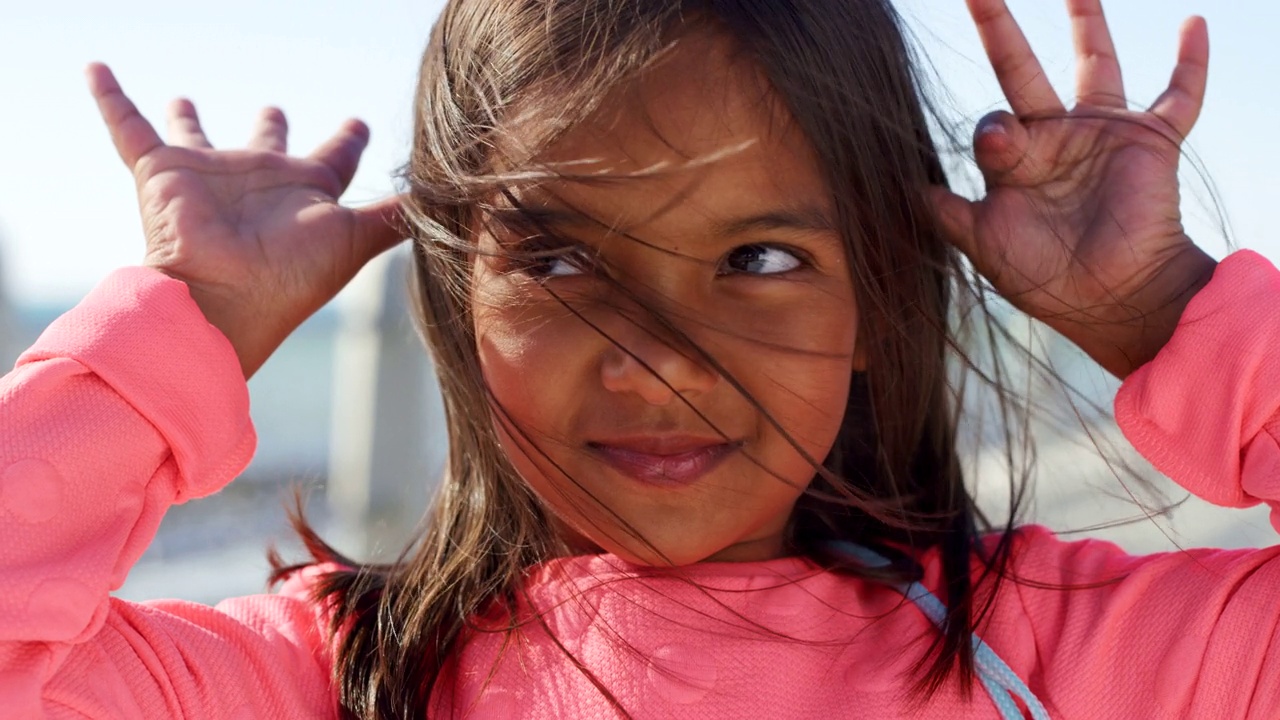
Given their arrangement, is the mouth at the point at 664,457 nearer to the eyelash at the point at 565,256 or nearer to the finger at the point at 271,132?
the eyelash at the point at 565,256

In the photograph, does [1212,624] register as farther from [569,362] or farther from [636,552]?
[569,362]

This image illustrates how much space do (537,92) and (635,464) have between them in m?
0.37

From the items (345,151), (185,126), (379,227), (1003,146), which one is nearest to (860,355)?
(1003,146)

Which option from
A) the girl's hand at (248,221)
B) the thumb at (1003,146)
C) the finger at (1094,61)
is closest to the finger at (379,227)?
the girl's hand at (248,221)

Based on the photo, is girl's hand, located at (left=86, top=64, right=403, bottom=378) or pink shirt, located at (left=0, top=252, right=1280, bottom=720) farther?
girl's hand, located at (left=86, top=64, right=403, bottom=378)

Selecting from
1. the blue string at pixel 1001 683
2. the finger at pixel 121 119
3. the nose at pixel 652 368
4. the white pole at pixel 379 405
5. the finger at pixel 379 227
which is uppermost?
the finger at pixel 121 119

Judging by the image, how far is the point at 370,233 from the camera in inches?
58.3

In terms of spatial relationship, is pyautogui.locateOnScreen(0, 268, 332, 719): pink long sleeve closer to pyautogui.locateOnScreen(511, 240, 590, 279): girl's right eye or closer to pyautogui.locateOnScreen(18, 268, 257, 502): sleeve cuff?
pyautogui.locateOnScreen(18, 268, 257, 502): sleeve cuff

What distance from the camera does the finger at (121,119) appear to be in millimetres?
1464

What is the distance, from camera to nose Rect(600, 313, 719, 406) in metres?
1.17

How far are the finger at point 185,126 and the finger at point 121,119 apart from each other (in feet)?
0.13

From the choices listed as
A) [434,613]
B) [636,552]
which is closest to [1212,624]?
[636,552]

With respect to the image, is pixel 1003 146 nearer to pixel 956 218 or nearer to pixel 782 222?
pixel 956 218

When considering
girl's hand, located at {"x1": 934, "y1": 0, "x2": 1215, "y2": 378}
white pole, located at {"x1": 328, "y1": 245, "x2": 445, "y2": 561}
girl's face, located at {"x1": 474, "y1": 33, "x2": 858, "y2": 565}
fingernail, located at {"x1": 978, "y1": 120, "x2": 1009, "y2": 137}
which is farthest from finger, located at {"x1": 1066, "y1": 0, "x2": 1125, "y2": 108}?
white pole, located at {"x1": 328, "y1": 245, "x2": 445, "y2": 561}
